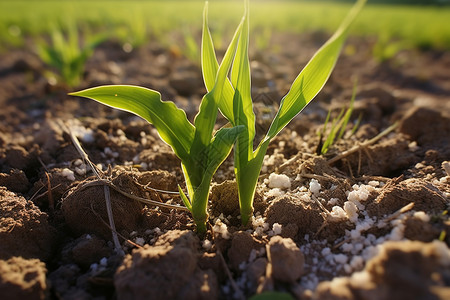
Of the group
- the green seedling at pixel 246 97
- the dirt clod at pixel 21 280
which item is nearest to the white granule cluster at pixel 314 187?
the green seedling at pixel 246 97

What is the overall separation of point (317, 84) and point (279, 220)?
44cm

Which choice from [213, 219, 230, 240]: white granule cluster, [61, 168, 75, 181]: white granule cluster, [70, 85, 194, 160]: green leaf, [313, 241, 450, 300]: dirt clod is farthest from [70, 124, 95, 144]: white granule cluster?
[313, 241, 450, 300]: dirt clod

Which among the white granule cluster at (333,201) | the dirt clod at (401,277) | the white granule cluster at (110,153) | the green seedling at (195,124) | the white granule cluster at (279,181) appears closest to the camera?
the dirt clod at (401,277)

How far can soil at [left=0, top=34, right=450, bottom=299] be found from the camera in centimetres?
86

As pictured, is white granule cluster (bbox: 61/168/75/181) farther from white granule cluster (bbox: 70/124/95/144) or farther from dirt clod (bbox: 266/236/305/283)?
dirt clod (bbox: 266/236/305/283)

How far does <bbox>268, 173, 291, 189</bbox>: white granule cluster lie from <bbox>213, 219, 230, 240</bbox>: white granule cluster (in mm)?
318

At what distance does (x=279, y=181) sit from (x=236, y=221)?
25 cm

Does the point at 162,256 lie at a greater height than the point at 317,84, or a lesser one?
lesser

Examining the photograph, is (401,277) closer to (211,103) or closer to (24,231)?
(211,103)

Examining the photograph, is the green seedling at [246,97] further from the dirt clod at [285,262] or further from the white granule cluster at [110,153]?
the white granule cluster at [110,153]

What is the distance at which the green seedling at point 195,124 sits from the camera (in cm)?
94

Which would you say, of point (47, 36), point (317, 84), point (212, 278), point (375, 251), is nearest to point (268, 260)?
point (212, 278)

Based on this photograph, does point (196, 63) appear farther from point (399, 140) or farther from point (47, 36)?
point (47, 36)

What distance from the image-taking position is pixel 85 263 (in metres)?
1.07
